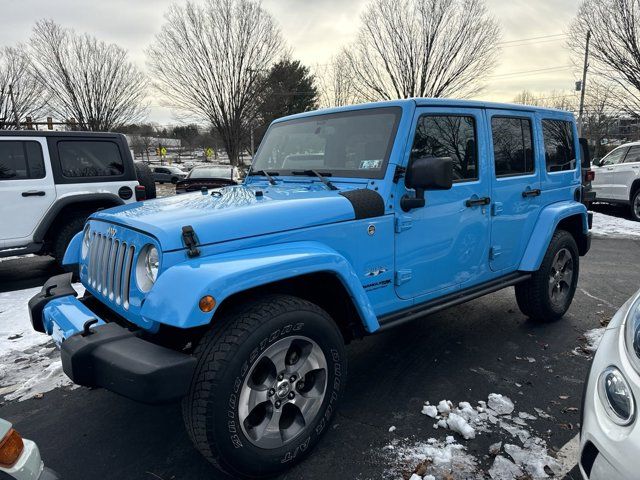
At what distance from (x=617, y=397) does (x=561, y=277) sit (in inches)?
119

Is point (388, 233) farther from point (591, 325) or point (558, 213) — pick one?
point (591, 325)

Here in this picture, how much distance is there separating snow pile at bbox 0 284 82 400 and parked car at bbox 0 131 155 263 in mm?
1700

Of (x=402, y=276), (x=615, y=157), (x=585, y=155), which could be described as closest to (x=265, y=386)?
(x=402, y=276)

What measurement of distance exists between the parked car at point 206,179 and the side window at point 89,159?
5.49 m

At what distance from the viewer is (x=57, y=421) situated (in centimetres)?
288

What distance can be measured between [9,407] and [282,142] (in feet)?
9.14

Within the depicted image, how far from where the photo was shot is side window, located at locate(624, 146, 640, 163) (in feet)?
36.0

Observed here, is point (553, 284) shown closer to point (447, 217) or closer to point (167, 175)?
point (447, 217)

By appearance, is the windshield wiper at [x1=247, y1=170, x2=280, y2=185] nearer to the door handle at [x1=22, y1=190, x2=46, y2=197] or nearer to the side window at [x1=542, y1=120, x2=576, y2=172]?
the side window at [x1=542, y1=120, x2=576, y2=172]

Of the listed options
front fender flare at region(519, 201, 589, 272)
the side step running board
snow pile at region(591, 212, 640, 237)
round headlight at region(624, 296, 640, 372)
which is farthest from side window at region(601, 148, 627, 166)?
round headlight at region(624, 296, 640, 372)

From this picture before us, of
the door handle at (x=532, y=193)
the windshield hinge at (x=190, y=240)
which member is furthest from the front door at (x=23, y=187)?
the door handle at (x=532, y=193)

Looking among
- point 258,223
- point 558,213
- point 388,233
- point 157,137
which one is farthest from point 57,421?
point 157,137

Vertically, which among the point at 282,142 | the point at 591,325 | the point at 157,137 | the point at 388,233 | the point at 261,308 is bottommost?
the point at 591,325

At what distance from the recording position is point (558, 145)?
4301 mm
